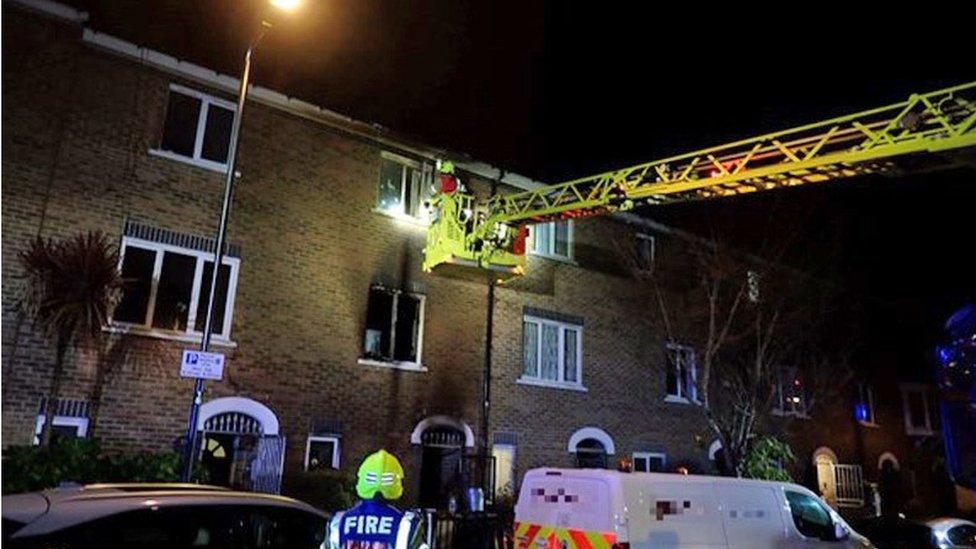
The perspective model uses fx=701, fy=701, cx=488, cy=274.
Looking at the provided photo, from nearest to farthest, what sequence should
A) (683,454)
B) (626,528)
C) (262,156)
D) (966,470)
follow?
(966,470), (626,528), (262,156), (683,454)

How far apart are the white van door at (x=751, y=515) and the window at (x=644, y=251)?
10.4m

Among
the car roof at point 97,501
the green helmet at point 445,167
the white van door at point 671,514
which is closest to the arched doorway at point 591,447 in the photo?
the green helmet at point 445,167

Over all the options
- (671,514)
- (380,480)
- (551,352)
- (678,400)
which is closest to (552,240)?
(551,352)

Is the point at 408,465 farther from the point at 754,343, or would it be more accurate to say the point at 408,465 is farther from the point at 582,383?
the point at 754,343

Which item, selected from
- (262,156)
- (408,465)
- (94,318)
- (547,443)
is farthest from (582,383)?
(94,318)

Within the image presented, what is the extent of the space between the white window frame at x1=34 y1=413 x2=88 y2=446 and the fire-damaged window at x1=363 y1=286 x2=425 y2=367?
→ 15.7ft

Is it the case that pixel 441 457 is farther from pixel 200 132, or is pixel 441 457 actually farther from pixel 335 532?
pixel 335 532

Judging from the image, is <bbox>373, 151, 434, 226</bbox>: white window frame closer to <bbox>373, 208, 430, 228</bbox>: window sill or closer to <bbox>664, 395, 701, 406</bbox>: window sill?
<bbox>373, 208, 430, 228</bbox>: window sill

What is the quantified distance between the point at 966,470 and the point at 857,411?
23.1 meters

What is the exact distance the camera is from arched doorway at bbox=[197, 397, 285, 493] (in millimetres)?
11555

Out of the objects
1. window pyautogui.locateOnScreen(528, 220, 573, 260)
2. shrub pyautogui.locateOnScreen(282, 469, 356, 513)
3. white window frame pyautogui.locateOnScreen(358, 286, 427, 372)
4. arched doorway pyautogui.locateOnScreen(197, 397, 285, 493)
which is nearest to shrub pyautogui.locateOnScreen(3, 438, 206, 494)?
arched doorway pyautogui.locateOnScreen(197, 397, 285, 493)

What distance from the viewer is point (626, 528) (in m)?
7.57

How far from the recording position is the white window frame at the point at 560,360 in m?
16.0

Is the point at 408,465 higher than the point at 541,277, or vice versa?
the point at 541,277
